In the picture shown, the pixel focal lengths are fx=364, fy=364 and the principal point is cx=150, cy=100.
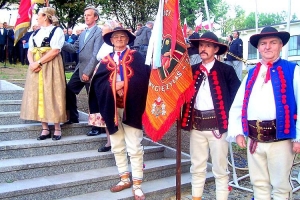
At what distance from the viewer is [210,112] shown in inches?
151

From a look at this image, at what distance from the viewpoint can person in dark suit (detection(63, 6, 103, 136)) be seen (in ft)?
16.4

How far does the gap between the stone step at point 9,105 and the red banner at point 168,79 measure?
2655mm

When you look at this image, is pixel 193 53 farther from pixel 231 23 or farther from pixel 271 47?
pixel 231 23

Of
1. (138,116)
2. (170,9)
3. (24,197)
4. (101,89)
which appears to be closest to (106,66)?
(101,89)

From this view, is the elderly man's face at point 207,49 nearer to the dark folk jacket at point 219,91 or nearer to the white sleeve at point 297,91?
the dark folk jacket at point 219,91

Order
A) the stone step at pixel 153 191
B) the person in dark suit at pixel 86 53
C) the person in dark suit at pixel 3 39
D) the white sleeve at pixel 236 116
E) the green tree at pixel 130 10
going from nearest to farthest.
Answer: the white sleeve at pixel 236 116 → the stone step at pixel 153 191 → the person in dark suit at pixel 86 53 → the person in dark suit at pixel 3 39 → the green tree at pixel 130 10

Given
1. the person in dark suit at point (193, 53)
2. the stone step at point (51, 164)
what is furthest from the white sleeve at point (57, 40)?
the person in dark suit at point (193, 53)

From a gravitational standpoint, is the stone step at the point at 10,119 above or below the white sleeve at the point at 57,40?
below

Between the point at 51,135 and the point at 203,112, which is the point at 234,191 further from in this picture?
the point at 51,135

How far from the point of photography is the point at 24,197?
3.98 m

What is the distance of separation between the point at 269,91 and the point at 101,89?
73.8 inches

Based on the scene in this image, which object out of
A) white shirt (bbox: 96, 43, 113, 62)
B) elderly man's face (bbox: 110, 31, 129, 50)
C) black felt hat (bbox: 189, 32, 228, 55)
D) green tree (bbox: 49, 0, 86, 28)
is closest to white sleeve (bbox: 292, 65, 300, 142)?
black felt hat (bbox: 189, 32, 228, 55)

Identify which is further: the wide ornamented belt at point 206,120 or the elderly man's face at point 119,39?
the elderly man's face at point 119,39

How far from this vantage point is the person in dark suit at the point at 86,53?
501cm
